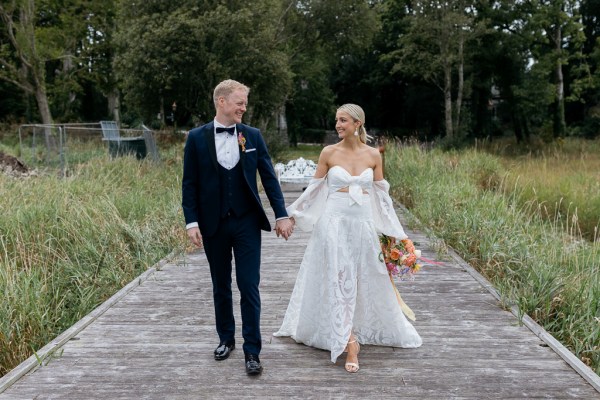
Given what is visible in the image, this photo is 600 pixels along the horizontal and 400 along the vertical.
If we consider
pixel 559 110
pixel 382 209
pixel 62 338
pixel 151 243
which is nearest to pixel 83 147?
pixel 151 243

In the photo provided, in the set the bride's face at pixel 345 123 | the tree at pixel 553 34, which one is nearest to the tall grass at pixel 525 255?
the bride's face at pixel 345 123

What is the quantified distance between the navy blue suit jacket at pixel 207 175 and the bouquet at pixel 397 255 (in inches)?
36.1

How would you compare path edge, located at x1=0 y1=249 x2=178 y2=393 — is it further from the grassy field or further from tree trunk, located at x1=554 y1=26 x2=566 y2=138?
tree trunk, located at x1=554 y1=26 x2=566 y2=138

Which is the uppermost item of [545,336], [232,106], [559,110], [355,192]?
[559,110]

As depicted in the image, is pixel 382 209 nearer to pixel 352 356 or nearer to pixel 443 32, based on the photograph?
pixel 352 356

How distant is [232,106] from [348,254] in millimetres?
Result: 1304

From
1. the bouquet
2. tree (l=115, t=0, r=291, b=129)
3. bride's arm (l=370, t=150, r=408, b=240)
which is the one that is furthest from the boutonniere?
tree (l=115, t=0, r=291, b=129)

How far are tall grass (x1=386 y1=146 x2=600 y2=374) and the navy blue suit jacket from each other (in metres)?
2.65

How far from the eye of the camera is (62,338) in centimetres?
442

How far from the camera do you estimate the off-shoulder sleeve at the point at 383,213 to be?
4230mm

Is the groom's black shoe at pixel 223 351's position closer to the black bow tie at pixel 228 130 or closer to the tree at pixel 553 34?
the black bow tie at pixel 228 130

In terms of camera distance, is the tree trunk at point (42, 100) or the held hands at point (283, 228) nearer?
the held hands at point (283, 228)

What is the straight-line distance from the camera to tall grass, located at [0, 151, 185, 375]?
4.75 metres

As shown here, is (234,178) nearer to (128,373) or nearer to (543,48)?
(128,373)
